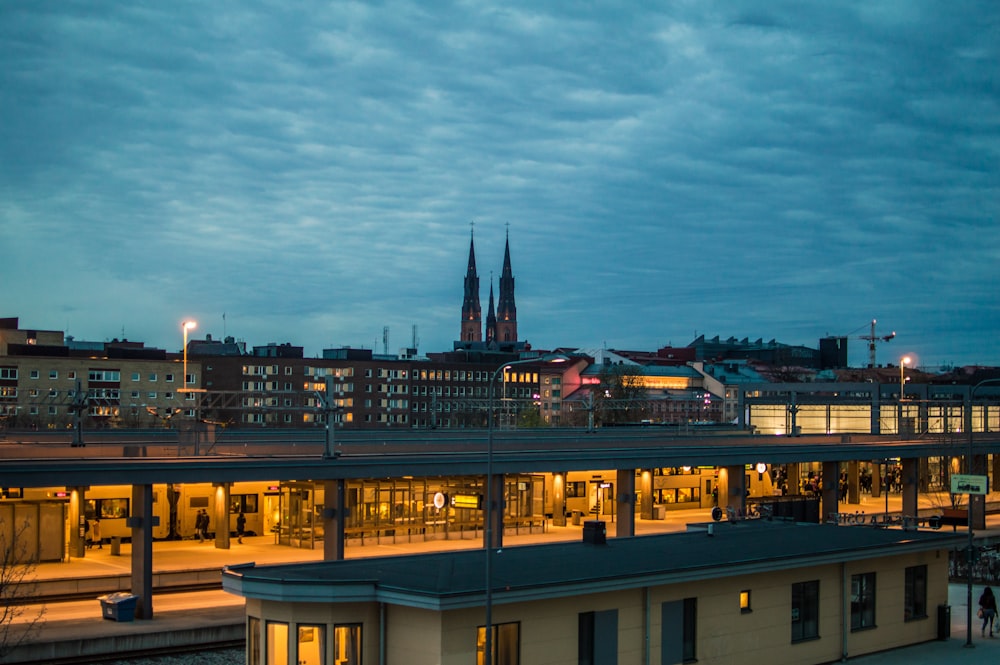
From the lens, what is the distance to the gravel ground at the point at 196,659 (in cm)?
2486

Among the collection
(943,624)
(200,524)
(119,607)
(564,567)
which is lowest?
(943,624)

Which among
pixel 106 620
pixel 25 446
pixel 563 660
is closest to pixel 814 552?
pixel 563 660

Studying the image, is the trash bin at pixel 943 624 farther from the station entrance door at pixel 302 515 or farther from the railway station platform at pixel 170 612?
the station entrance door at pixel 302 515

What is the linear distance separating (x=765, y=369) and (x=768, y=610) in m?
176

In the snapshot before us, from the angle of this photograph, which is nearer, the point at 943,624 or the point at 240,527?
the point at 943,624

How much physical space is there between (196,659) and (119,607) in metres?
3.41

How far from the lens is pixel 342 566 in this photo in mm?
22328

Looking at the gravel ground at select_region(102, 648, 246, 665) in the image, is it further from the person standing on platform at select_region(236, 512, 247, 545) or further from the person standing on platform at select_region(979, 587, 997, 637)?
the person standing on platform at select_region(979, 587, 997, 637)

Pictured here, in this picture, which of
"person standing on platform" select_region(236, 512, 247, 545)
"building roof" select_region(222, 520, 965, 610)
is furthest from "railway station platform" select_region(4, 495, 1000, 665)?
"building roof" select_region(222, 520, 965, 610)

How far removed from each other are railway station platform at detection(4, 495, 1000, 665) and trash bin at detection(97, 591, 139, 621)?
0.17 metres

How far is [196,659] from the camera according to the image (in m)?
25.3

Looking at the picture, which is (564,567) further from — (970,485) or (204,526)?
(204,526)

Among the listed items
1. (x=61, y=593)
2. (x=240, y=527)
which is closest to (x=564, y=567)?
(x=61, y=593)

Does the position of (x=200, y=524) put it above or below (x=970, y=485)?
below
